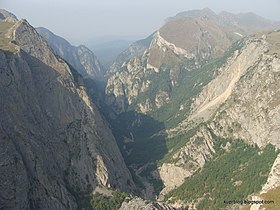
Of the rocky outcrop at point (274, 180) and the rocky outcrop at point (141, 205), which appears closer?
the rocky outcrop at point (274, 180)

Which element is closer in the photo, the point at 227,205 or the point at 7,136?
the point at 7,136

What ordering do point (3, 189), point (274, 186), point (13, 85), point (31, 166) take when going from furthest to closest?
point (13, 85)
point (31, 166)
point (3, 189)
point (274, 186)

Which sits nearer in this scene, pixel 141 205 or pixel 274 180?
pixel 274 180

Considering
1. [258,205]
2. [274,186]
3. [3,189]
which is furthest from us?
[3,189]

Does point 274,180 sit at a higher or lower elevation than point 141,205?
higher

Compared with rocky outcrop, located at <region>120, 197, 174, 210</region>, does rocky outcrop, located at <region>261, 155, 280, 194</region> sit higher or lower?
higher

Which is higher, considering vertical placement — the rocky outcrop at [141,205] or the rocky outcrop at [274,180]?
the rocky outcrop at [274,180]

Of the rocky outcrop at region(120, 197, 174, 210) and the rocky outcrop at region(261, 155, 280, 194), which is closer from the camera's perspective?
the rocky outcrop at region(261, 155, 280, 194)

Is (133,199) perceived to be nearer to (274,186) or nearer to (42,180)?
(42,180)

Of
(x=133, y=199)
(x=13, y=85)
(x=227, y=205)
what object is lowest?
(x=227, y=205)

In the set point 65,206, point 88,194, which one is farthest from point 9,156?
point 88,194

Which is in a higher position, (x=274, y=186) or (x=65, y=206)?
(x=274, y=186)
